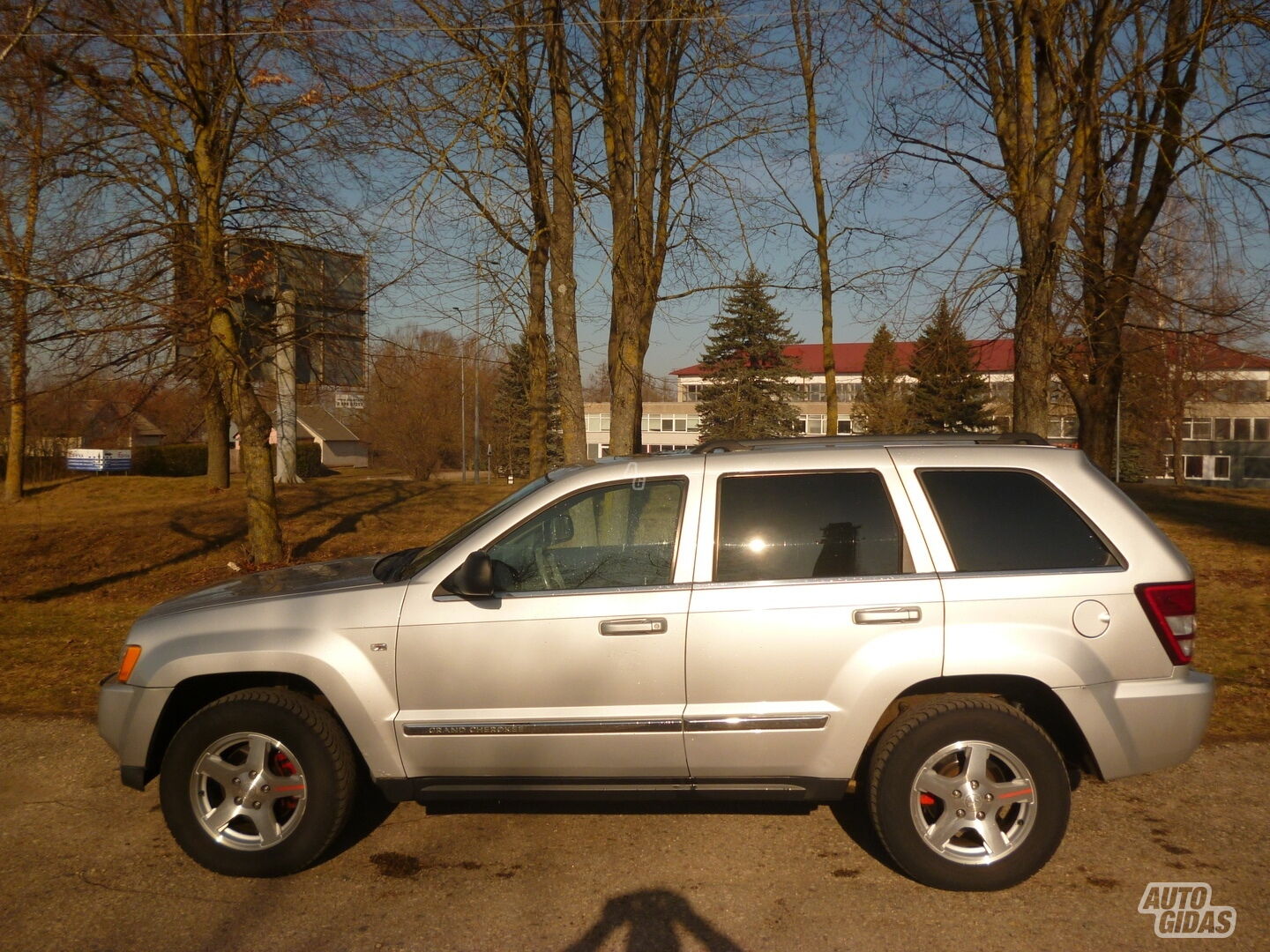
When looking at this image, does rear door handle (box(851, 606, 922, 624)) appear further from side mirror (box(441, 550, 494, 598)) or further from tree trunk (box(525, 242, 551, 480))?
tree trunk (box(525, 242, 551, 480))

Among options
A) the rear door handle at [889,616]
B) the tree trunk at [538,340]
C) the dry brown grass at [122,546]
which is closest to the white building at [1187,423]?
the dry brown grass at [122,546]

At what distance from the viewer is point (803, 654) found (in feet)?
14.1

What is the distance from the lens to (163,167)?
12.6 m

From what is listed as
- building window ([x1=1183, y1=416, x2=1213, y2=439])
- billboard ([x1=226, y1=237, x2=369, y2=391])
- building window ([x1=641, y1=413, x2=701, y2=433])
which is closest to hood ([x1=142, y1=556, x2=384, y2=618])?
billboard ([x1=226, y1=237, x2=369, y2=391])

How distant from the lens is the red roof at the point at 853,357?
47.6 feet

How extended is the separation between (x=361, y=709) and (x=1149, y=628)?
3.38 m

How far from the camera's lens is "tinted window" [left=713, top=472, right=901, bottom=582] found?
175 inches

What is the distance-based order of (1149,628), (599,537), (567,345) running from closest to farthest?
(1149,628) < (599,537) < (567,345)

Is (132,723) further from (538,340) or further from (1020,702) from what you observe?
(538,340)

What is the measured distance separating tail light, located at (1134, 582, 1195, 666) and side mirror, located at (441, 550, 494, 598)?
108 inches

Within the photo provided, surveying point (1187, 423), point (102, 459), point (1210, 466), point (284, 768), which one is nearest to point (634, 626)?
point (284, 768)

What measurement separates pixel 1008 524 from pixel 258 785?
3.48 m

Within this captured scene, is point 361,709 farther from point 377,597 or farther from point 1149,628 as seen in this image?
point 1149,628

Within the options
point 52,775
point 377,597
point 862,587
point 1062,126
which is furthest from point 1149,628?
point 1062,126
